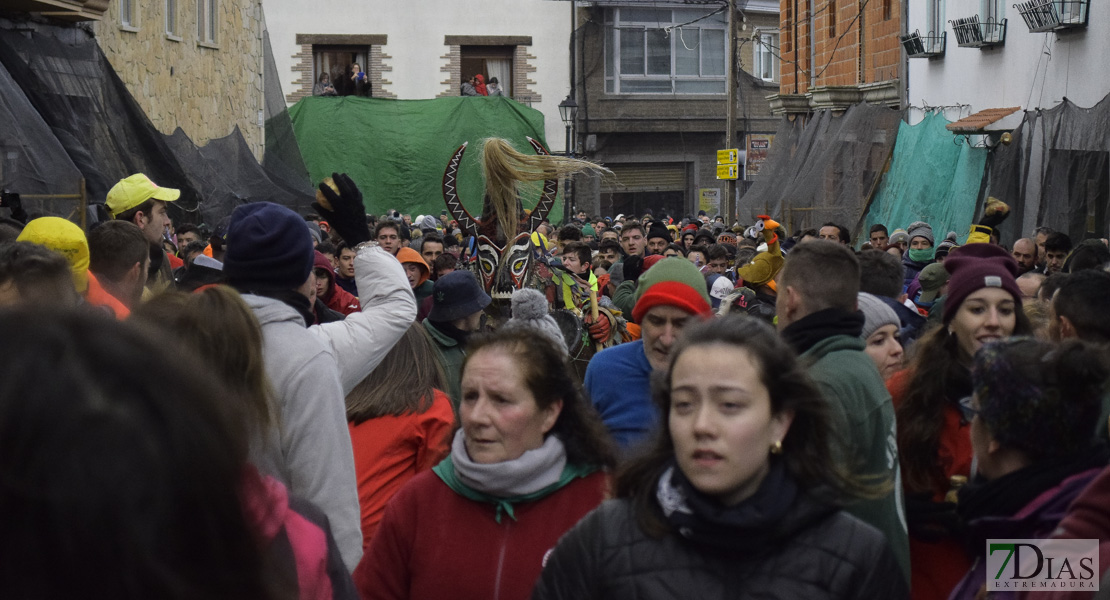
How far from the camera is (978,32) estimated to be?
16.9 m

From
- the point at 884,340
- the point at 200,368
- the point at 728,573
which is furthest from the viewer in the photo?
the point at 884,340

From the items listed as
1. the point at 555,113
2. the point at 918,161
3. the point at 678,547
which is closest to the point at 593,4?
the point at 555,113

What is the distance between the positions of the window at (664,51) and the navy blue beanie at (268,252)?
1319 inches

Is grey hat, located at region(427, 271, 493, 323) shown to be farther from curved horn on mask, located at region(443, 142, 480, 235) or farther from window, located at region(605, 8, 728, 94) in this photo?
window, located at region(605, 8, 728, 94)

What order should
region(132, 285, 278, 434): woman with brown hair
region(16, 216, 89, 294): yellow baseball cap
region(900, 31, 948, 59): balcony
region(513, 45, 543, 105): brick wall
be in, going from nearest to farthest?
region(132, 285, 278, 434): woman with brown hair
region(16, 216, 89, 294): yellow baseball cap
region(900, 31, 948, 59): balcony
region(513, 45, 543, 105): brick wall

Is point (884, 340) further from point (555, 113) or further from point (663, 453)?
point (555, 113)

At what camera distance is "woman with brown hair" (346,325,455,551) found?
4.01m

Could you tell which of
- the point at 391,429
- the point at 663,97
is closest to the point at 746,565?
the point at 391,429

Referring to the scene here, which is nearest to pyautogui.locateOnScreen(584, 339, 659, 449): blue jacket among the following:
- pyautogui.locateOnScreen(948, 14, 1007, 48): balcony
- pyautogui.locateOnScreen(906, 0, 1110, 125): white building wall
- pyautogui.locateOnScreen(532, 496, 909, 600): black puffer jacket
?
pyautogui.locateOnScreen(532, 496, 909, 600): black puffer jacket

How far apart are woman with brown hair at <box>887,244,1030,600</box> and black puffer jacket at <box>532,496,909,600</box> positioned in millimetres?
1102

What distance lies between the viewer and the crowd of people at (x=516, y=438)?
104 cm

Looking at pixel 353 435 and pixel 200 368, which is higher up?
pixel 200 368

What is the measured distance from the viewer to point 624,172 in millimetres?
37406

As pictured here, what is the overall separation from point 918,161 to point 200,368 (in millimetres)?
16995
